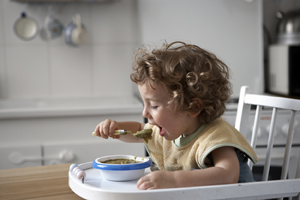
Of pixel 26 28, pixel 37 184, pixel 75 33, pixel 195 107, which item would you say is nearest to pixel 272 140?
pixel 195 107

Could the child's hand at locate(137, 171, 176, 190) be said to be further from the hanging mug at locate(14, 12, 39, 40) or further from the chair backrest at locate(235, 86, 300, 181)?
the hanging mug at locate(14, 12, 39, 40)

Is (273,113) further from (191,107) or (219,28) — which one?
(219,28)

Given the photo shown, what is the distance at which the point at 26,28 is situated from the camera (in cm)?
222

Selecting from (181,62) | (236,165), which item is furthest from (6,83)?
(236,165)

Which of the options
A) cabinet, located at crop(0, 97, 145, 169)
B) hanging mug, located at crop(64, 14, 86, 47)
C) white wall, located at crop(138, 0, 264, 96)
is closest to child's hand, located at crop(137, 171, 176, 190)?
cabinet, located at crop(0, 97, 145, 169)

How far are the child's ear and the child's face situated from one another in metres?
0.01

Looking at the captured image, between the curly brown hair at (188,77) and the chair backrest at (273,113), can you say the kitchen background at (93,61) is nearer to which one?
the chair backrest at (273,113)

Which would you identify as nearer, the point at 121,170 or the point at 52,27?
the point at 121,170

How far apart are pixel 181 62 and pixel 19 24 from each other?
66.0 inches

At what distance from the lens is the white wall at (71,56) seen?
2262mm

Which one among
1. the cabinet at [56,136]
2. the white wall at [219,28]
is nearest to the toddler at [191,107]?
the cabinet at [56,136]

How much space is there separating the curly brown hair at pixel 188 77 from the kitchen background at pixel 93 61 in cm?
89

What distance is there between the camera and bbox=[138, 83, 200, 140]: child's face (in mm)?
856

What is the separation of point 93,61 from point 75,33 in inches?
9.6
